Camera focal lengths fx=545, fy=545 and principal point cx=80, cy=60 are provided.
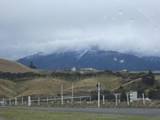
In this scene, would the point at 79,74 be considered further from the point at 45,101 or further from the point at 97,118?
the point at 97,118

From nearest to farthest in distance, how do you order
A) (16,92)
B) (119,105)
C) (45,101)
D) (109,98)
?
(119,105) < (109,98) < (45,101) < (16,92)

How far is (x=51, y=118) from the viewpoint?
47812 millimetres

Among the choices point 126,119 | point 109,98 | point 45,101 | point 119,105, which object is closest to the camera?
point 126,119

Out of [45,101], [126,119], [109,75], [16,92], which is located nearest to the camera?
[126,119]

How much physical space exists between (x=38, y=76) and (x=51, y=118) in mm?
116490

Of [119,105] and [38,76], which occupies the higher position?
[38,76]

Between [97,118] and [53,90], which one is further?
[53,90]

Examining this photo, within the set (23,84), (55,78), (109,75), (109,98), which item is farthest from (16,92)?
(109,98)

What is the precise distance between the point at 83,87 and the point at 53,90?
408 inches

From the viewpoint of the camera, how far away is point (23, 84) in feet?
493

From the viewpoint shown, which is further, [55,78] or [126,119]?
[55,78]

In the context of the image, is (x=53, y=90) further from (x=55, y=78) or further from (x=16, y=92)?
(x=55, y=78)

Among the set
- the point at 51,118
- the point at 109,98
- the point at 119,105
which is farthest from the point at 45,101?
the point at 51,118

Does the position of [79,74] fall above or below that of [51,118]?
above
